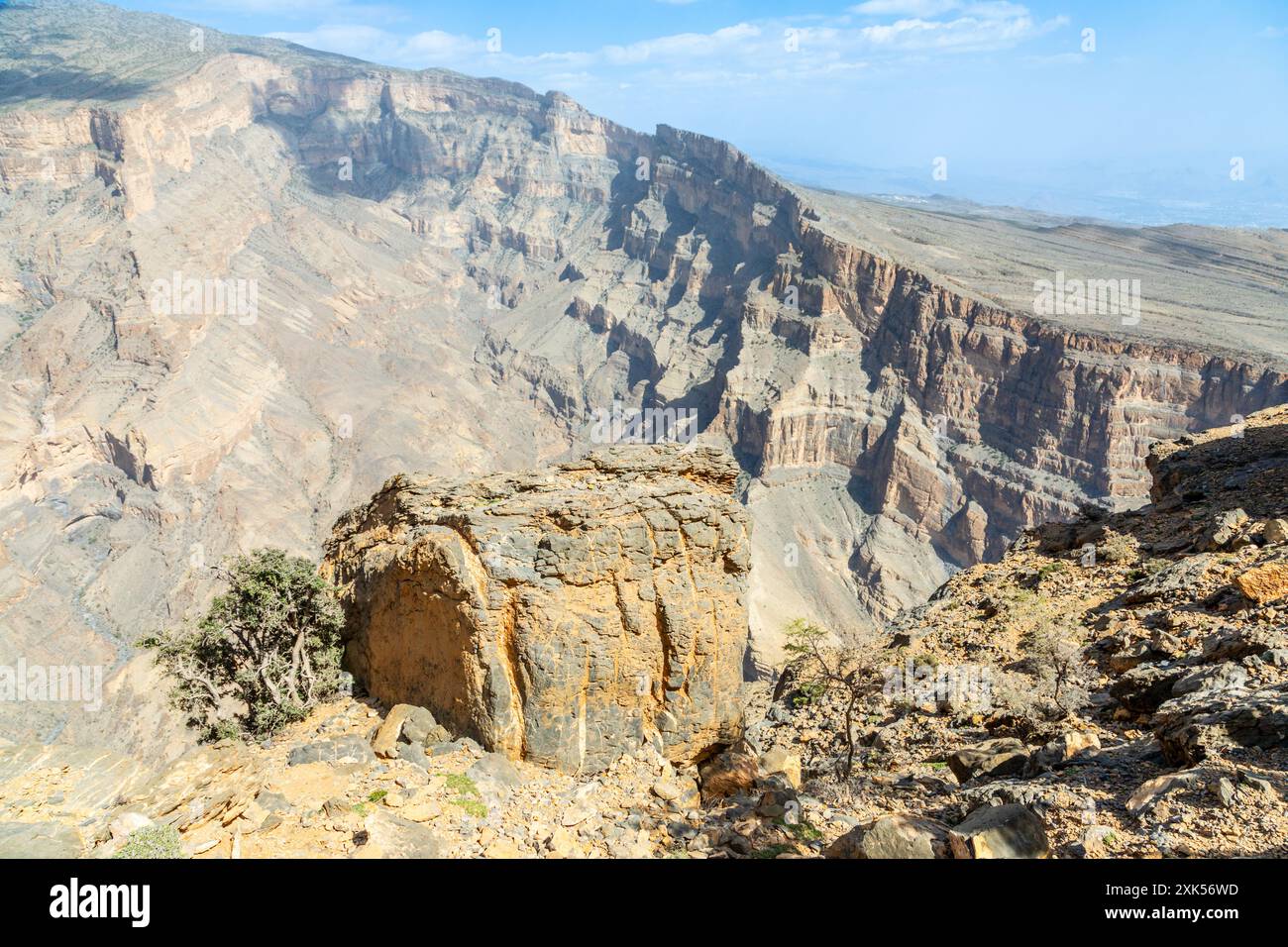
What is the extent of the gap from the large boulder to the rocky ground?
71 cm

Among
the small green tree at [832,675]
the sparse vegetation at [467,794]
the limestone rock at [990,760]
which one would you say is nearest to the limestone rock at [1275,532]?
the limestone rock at [990,760]

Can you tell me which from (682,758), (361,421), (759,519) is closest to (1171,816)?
(682,758)

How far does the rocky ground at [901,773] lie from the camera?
10.1 metres

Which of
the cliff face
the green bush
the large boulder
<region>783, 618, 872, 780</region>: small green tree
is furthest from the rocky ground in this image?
the cliff face

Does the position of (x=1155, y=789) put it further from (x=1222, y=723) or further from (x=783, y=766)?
(x=783, y=766)

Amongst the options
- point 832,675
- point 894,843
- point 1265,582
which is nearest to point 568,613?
point 894,843

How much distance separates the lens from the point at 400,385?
12988 cm

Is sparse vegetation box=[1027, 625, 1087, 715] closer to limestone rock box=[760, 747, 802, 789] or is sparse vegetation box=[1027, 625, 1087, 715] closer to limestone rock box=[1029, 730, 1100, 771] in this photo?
limestone rock box=[1029, 730, 1100, 771]

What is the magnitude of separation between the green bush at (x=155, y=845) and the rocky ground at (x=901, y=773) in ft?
1.90

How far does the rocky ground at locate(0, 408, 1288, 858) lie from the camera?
33.2 feet

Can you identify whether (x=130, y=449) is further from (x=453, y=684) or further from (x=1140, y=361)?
(x=1140, y=361)

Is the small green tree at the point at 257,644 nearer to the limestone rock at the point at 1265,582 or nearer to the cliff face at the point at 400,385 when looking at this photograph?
the limestone rock at the point at 1265,582

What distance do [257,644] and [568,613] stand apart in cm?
897

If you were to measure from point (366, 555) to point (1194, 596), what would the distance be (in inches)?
842
